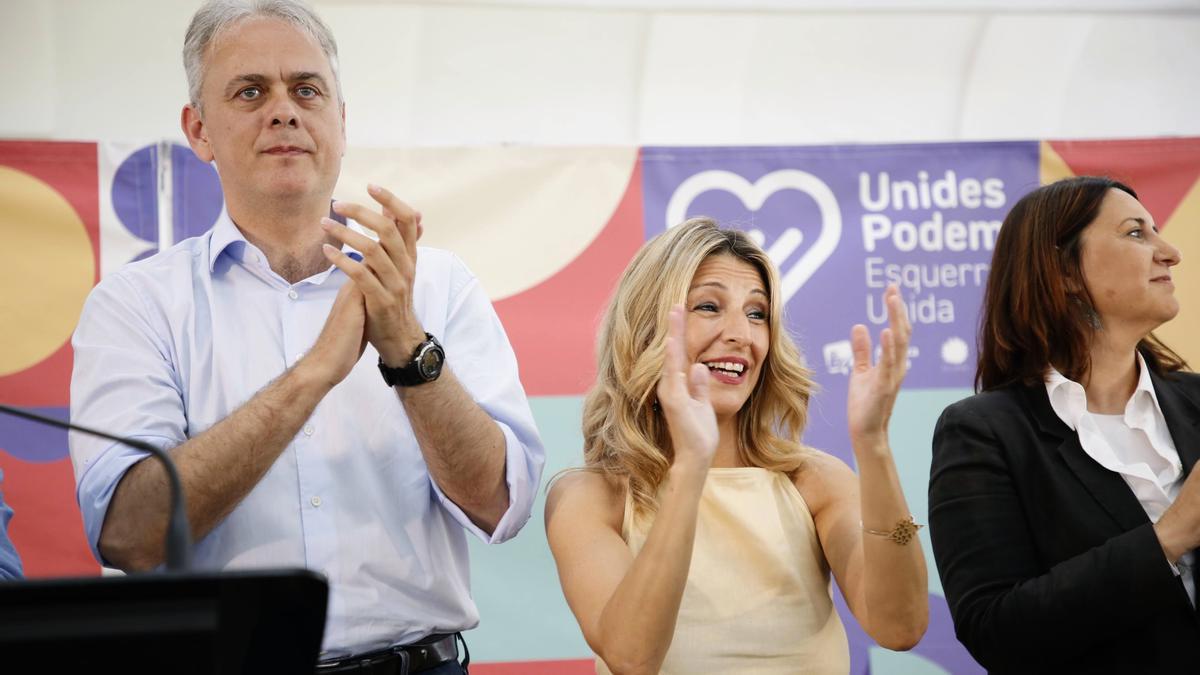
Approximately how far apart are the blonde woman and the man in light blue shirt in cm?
20

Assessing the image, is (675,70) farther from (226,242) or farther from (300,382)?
(300,382)

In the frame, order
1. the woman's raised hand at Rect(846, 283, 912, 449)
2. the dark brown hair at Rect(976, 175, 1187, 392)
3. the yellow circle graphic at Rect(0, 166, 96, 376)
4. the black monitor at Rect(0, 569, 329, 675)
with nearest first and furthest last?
the black monitor at Rect(0, 569, 329, 675), the woman's raised hand at Rect(846, 283, 912, 449), the dark brown hair at Rect(976, 175, 1187, 392), the yellow circle graphic at Rect(0, 166, 96, 376)

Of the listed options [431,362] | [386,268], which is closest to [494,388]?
[431,362]

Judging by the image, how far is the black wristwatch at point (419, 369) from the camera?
193 centimetres

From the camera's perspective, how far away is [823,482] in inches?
92.4

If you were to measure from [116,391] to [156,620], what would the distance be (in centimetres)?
104

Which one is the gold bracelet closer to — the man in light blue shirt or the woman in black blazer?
the woman in black blazer

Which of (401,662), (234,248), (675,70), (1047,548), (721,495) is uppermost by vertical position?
(675,70)

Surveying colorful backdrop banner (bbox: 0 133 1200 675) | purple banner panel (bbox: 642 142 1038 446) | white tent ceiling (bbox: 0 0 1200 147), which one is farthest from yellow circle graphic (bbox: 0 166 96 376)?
purple banner panel (bbox: 642 142 1038 446)

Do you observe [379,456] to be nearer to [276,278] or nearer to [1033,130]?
[276,278]

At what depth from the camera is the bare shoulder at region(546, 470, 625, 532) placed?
2217 mm

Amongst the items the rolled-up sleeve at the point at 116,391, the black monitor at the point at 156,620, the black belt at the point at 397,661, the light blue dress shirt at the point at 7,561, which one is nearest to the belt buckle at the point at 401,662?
the black belt at the point at 397,661

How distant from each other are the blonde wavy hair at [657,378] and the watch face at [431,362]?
482mm

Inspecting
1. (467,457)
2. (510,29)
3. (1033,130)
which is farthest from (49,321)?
(1033,130)
